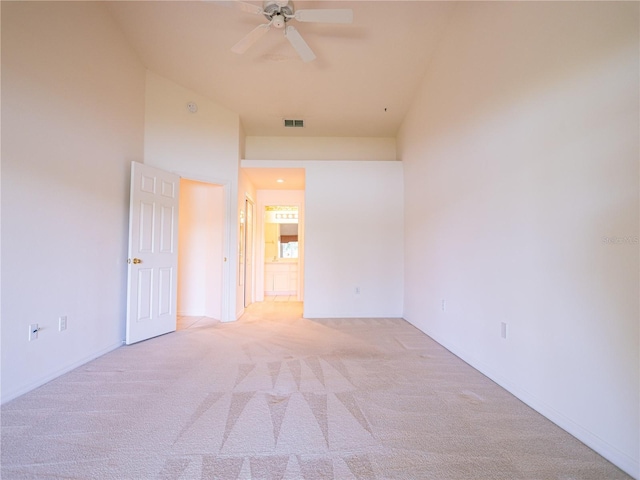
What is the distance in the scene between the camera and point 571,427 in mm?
1567

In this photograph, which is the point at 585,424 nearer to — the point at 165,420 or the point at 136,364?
the point at 165,420

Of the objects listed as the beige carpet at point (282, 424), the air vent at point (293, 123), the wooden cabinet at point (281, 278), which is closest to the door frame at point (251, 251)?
the wooden cabinet at point (281, 278)

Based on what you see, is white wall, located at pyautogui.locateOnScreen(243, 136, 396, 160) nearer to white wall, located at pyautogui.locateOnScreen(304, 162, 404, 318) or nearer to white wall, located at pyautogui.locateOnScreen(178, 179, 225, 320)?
white wall, located at pyautogui.locateOnScreen(304, 162, 404, 318)

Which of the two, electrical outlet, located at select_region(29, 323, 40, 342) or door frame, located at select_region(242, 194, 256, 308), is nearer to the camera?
electrical outlet, located at select_region(29, 323, 40, 342)

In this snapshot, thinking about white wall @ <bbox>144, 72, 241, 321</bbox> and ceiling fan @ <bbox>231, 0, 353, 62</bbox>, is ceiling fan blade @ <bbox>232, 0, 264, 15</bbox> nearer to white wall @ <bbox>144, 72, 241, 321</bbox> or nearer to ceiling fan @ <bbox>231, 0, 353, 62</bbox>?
ceiling fan @ <bbox>231, 0, 353, 62</bbox>

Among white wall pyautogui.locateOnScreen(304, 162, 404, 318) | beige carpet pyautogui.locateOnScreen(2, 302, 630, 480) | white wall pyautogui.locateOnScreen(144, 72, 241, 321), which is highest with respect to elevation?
white wall pyautogui.locateOnScreen(144, 72, 241, 321)

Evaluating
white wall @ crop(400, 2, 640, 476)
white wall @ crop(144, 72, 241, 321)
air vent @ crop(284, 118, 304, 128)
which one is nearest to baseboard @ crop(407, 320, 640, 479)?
white wall @ crop(400, 2, 640, 476)

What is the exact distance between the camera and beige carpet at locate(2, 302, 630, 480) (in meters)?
1.32

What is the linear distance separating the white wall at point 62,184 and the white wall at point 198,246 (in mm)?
1331

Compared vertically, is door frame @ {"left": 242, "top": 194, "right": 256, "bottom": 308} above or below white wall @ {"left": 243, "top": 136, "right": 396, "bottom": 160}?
below

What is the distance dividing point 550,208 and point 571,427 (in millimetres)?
1242

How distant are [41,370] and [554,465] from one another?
3.34 metres

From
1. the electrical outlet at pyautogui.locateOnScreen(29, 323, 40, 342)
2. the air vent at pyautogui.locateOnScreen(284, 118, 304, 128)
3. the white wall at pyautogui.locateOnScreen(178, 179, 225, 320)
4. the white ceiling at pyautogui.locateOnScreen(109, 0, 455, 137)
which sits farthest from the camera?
the air vent at pyautogui.locateOnScreen(284, 118, 304, 128)

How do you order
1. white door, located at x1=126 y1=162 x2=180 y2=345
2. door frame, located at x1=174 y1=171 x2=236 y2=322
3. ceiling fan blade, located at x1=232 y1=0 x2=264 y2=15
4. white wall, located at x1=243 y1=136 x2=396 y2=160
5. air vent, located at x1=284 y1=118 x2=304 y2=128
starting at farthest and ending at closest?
white wall, located at x1=243 y1=136 x2=396 y2=160 → air vent, located at x1=284 y1=118 x2=304 y2=128 → door frame, located at x1=174 y1=171 x2=236 y2=322 → white door, located at x1=126 y1=162 x2=180 y2=345 → ceiling fan blade, located at x1=232 y1=0 x2=264 y2=15
